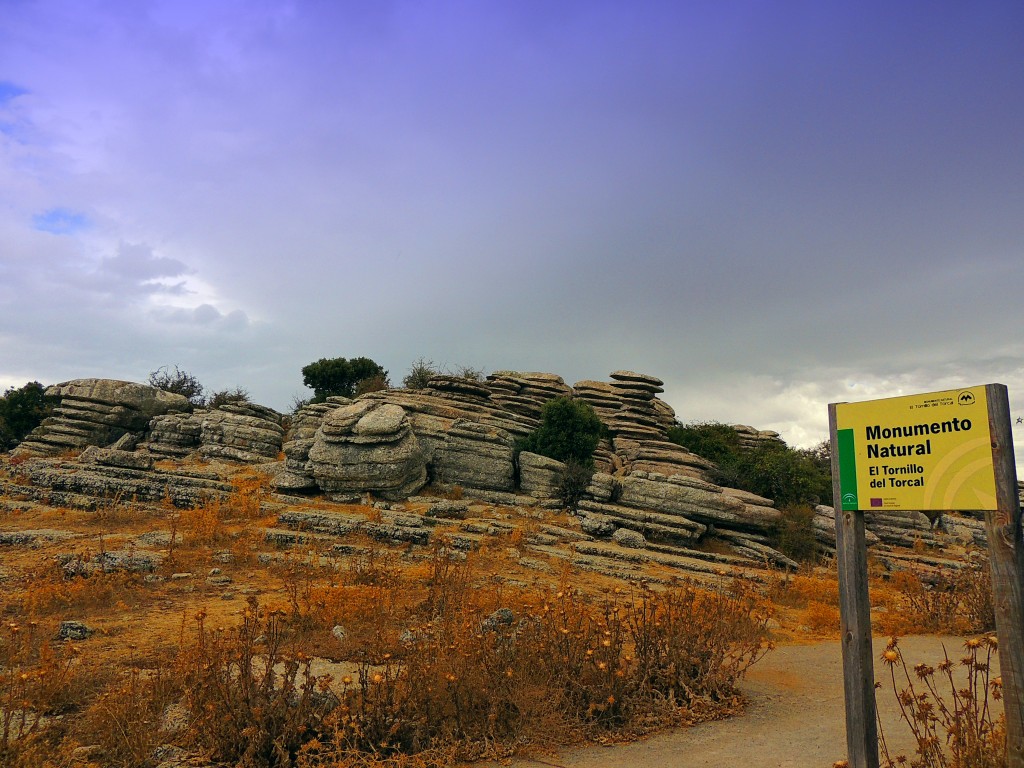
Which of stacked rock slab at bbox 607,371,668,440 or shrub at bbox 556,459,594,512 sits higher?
stacked rock slab at bbox 607,371,668,440

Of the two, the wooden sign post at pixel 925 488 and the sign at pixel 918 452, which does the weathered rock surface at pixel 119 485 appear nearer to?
the wooden sign post at pixel 925 488

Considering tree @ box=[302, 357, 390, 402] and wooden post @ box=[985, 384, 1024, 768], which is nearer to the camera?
wooden post @ box=[985, 384, 1024, 768]

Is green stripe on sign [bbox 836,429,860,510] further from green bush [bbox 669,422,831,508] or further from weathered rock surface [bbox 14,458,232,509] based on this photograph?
green bush [bbox 669,422,831,508]

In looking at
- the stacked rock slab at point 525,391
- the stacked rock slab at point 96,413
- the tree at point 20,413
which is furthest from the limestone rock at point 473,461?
the tree at point 20,413

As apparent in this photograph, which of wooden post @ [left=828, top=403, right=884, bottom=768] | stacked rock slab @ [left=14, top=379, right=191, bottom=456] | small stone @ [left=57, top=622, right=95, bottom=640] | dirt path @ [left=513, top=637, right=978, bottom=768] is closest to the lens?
wooden post @ [left=828, top=403, right=884, bottom=768]

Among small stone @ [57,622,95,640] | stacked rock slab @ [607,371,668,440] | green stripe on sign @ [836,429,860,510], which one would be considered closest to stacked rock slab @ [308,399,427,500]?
small stone @ [57,622,95,640]

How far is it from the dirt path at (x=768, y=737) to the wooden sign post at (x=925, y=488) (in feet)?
3.32

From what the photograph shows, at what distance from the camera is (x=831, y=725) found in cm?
602

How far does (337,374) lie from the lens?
41844 mm

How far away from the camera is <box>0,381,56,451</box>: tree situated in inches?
1227

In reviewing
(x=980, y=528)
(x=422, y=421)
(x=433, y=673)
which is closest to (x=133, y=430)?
(x=422, y=421)

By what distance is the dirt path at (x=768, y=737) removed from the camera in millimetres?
5160

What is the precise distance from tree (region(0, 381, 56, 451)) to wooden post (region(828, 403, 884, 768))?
37.1 meters

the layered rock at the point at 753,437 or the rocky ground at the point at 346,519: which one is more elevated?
the layered rock at the point at 753,437
